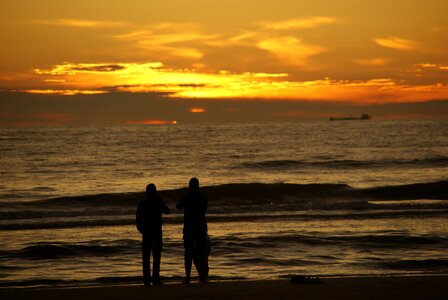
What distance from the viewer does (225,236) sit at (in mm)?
19000

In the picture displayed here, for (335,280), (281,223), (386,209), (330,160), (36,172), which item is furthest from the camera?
(330,160)

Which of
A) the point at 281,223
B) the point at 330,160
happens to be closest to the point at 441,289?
the point at 281,223

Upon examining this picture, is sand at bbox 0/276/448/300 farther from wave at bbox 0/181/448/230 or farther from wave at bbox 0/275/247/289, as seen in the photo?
wave at bbox 0/181/448/230

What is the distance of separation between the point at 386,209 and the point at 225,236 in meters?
10.5

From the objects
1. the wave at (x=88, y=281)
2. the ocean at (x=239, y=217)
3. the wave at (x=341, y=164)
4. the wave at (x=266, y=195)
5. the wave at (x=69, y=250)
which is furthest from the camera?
the wave at (x=341, y=164)

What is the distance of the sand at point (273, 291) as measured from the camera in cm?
1024

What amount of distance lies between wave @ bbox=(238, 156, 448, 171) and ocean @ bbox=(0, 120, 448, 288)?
0.34 ft

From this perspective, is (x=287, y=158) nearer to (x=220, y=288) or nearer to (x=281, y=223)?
(x=281, y=223)

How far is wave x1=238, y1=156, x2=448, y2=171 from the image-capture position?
5309cm

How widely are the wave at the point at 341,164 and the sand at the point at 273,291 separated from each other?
4104 cm

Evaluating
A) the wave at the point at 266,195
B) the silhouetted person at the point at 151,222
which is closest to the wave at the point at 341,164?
the wave at the point at 266,195

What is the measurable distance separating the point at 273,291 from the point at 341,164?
4485 cm

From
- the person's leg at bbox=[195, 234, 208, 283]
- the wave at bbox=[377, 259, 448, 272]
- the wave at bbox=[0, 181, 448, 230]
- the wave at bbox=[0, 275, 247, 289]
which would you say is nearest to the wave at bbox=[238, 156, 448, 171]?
the wave at bbox=[0, 181, 448, 230]

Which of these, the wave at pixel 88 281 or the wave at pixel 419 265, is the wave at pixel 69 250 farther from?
the wave at pixel 419 265
